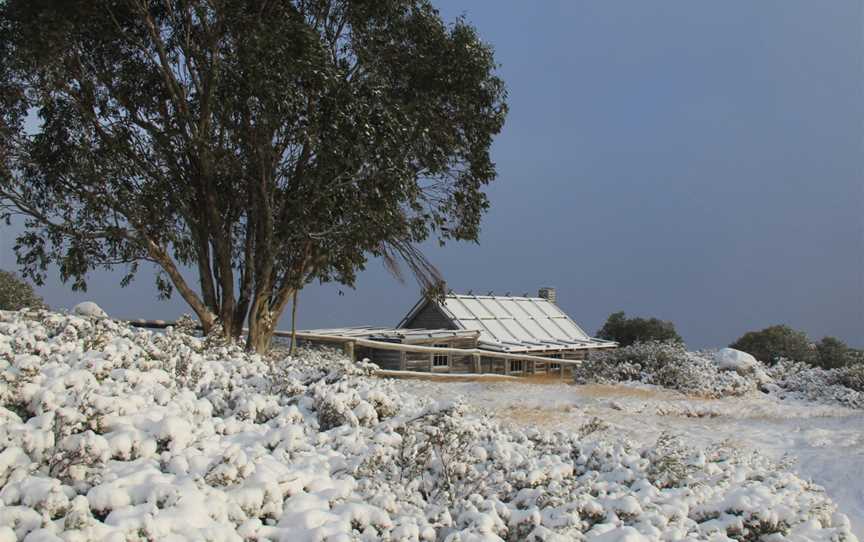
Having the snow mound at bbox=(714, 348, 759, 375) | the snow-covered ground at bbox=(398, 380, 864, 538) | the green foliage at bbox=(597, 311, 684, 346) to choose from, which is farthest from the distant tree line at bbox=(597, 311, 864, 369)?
the snow-covered ground at bbox=(398, 380, 864, 538)

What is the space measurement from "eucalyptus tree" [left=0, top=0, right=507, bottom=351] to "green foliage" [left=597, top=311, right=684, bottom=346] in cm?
2799

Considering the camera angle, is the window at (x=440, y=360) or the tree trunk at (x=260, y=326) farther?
the window at (x=440, y=360)

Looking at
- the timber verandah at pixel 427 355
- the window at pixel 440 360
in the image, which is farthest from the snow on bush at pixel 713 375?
the window at pixel 440 360

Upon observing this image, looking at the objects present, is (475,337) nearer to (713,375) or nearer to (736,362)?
(713,375)

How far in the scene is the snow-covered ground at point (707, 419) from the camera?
10.8m

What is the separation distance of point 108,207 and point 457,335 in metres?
15.5

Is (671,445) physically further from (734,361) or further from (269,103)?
(734,361)

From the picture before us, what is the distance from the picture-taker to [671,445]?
841 centimetres

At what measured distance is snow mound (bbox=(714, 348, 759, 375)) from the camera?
25.2 metres

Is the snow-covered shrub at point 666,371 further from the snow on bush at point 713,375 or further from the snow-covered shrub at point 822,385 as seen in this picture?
the snow-covered shrub at point 822,385

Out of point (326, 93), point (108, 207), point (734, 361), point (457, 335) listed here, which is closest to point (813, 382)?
point (734, 361)

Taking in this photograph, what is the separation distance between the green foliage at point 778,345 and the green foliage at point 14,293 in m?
35.8

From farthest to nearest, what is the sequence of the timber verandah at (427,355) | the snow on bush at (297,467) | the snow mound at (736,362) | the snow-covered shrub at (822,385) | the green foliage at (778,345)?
the green foliage at (778,345), the snow mound at (736,362), the snow-covered shrub at (822,385), the timber verandah at (427,355), the snow on bush at (297,467)

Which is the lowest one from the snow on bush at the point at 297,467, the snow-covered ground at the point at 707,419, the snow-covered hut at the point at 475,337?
the snow-covered ground at the point at 707,419
